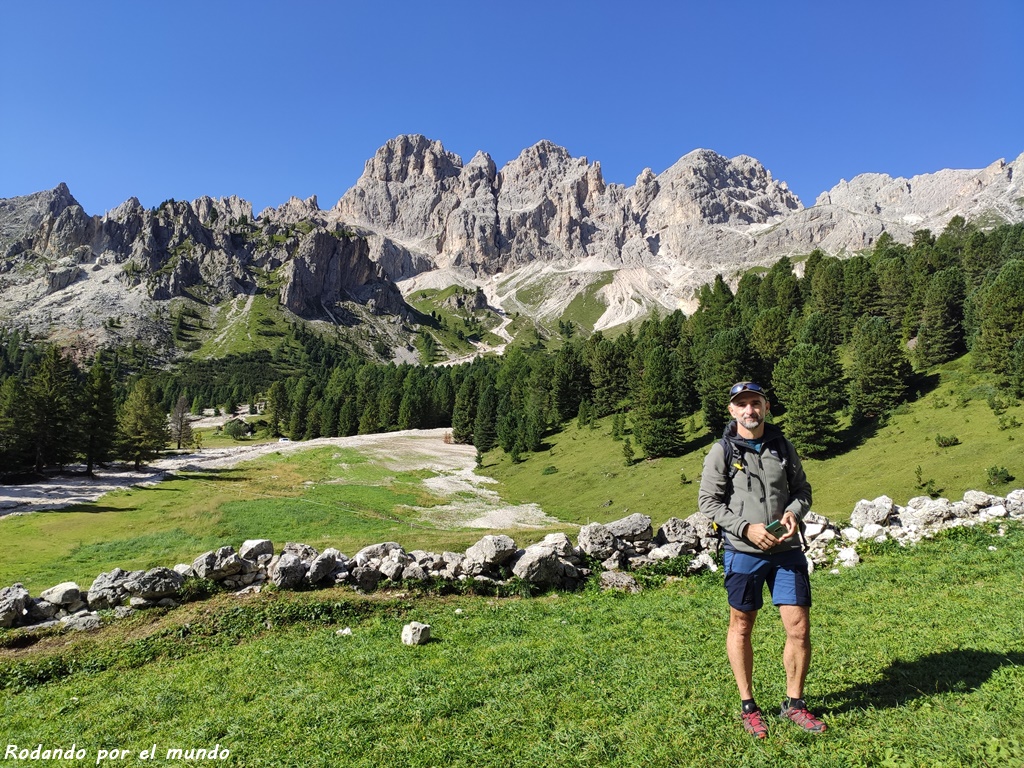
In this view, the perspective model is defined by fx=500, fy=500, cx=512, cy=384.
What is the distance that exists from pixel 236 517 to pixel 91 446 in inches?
1893

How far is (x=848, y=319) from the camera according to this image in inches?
3393

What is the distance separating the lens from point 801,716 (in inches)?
253

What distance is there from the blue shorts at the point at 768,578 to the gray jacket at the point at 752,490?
13 cm

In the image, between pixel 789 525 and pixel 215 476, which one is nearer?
pixel 789 525

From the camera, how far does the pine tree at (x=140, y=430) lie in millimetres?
81750

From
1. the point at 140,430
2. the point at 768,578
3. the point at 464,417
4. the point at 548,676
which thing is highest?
the point at 768,578

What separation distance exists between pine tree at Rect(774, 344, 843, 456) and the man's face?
5208 centimetres

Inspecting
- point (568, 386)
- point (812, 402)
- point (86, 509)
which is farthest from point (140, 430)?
point (812, 402)

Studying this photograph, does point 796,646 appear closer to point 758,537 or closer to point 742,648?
point 742,648

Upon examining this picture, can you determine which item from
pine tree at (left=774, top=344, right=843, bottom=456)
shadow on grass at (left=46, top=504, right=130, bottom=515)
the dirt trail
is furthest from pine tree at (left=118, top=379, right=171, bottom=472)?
pine tree at (left=774, top=344, right=843, bottom=456)

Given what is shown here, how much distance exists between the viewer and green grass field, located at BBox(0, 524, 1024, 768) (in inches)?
251

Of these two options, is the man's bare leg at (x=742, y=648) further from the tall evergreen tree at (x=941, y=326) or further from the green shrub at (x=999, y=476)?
the tall evergreen tree at (x=941, y=326)

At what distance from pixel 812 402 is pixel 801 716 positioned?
53.0 m

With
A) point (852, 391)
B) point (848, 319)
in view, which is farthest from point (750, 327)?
point (852, 391)
